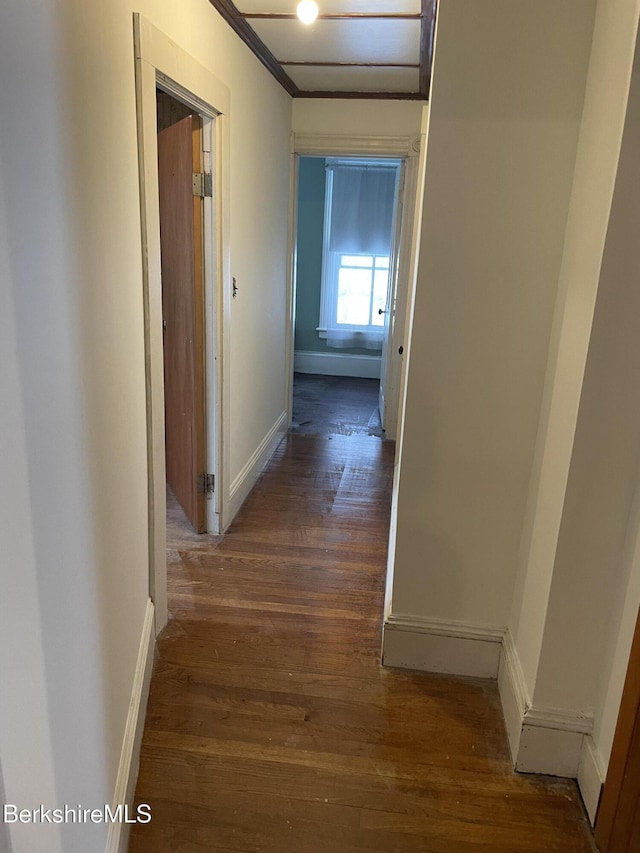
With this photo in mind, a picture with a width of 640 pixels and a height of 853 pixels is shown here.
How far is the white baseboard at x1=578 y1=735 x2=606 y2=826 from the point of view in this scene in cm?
163

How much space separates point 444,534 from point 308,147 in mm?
3183

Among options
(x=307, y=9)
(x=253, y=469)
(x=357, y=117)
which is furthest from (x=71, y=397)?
(x=357, y=117)

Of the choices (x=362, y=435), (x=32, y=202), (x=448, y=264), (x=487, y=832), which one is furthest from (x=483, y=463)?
(x=362, y=435)

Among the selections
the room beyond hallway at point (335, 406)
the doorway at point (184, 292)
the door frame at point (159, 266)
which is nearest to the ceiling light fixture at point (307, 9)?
the door frame at point (159, 266)

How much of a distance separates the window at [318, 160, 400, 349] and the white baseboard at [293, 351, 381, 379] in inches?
5.3

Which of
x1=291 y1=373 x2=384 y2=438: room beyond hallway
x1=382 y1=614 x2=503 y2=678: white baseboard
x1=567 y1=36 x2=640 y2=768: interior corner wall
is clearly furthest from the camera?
x1=291 y1=373 x2=384 y2=438: room beyond hallway

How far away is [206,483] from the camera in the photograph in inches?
121

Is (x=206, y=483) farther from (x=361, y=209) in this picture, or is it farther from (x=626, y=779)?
(x=361, y=209)

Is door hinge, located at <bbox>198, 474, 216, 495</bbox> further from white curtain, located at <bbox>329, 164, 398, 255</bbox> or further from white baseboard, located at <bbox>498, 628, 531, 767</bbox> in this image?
white curtain, located at <bbox>329, 164, 398, 255</bbox>

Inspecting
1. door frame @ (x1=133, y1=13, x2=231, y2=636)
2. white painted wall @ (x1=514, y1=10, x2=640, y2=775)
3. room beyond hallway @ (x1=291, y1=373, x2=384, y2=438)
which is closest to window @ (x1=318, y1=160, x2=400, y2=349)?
room beyond hallway @ (x1=291, y1=373, x2=384, y2=438)

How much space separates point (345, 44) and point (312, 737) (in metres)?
3.03

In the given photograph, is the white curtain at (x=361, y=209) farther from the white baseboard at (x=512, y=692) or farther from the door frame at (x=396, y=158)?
the white baseboard at (x=512, y=692)

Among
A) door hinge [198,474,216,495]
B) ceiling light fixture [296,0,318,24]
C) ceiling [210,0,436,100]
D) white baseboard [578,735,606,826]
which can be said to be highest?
ceiling [210,0,436,100]

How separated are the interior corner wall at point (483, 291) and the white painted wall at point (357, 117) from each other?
265 cm
